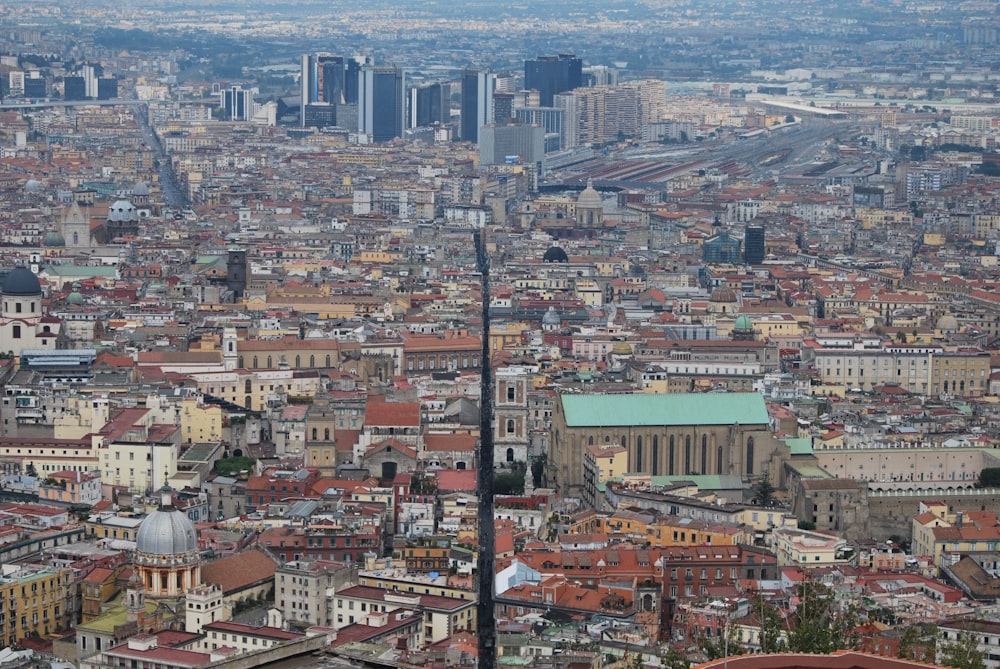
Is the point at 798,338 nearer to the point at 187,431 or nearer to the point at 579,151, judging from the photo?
the point at 187,431

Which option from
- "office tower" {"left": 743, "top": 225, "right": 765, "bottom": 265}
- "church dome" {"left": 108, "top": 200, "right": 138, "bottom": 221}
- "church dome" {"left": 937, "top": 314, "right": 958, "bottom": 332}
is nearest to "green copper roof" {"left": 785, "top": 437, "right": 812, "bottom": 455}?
"church dome" {"left": 937, "top": 314, "right": 958, "bottom": 332}

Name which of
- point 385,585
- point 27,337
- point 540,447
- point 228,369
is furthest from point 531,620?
point 27,337

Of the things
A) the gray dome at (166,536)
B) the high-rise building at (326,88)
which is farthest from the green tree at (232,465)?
the high-rise building at (326,88)

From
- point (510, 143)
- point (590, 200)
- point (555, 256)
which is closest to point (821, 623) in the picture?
point (555, 256)

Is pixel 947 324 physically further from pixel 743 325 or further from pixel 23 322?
pixel 23 322

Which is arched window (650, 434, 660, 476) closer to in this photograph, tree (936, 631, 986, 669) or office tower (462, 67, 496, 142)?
tree (936, 631, 986, 669)

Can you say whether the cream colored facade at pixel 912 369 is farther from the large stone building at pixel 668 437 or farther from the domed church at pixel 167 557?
the domed church at pixel 167 557
